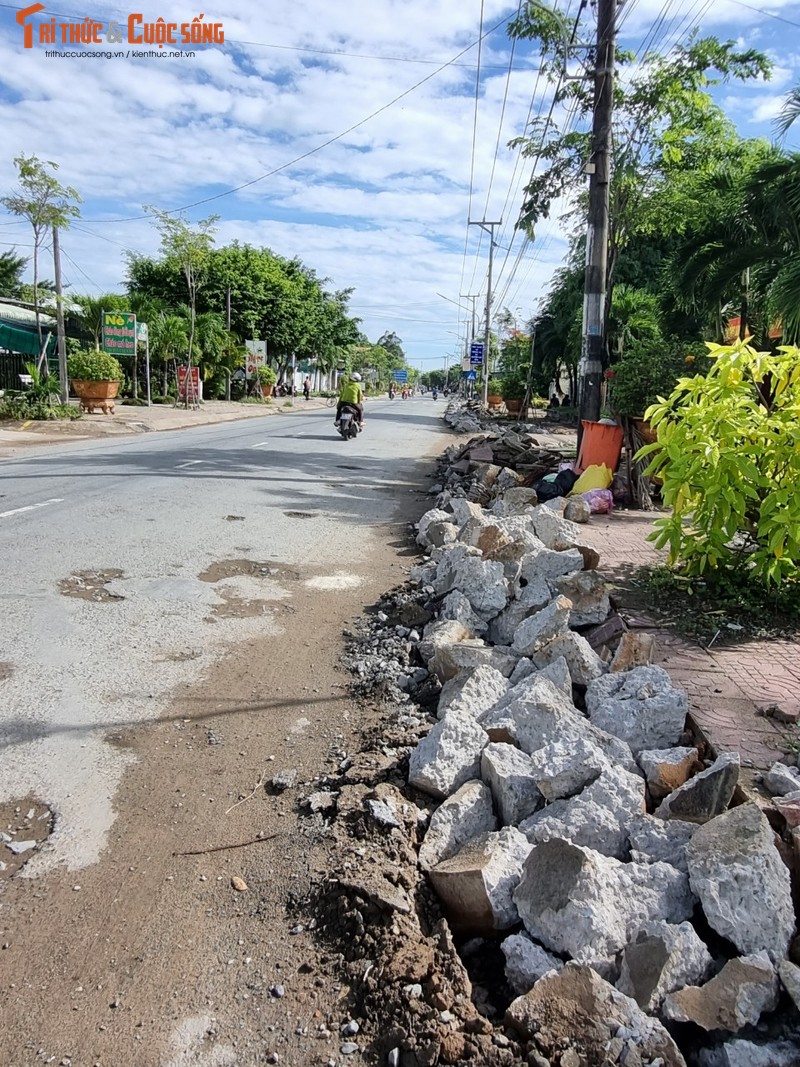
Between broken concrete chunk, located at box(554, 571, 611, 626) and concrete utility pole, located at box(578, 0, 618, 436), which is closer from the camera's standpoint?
broken concrete chunk, located at box(554, 571, 611, 626)

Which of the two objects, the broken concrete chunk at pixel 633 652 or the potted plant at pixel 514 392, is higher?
the potted plant at pixel 514 392

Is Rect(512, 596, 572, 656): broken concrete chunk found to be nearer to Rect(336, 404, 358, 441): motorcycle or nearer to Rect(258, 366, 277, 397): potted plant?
Rect(336, 404, 358, 441): motorcycle

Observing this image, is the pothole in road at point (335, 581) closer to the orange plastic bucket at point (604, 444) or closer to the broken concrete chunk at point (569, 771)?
the broken concrete chunk at point (569, 771)

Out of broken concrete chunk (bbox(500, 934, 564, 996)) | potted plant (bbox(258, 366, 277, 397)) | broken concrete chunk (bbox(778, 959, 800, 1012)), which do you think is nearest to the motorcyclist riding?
broken concrete chunk (bbox(500, 934, 564, 996))

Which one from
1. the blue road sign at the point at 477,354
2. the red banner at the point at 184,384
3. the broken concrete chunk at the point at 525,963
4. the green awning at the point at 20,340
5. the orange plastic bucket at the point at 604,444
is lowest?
the broken concrete chunk at the point at 525,963

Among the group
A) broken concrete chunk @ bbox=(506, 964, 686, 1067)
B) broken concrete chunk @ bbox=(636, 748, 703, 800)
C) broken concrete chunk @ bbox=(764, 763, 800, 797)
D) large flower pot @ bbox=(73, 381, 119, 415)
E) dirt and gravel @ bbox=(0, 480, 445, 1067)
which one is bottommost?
dirt and gravel @ bbox=(0, 480, 445, 1067)

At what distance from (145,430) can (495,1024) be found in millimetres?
20940

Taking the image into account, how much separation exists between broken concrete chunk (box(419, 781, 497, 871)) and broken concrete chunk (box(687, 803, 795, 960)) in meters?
0.75

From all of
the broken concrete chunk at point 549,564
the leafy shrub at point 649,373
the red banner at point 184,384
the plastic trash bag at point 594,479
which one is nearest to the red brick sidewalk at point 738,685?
the broken concrete chunk at point 549,564

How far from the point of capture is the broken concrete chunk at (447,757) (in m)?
2.99

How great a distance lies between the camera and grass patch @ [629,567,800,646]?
14.1 feet

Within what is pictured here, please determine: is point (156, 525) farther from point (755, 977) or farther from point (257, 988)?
point (755, 977)

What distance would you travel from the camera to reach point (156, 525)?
25.3 ft

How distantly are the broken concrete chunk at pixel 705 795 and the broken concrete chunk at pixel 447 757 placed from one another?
73cm
